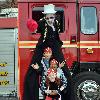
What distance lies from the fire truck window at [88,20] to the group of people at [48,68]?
5.99 ft

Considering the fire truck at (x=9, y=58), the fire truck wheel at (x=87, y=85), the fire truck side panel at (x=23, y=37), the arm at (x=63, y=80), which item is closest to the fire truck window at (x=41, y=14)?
the fire truck side panel at (x=23, y=37)

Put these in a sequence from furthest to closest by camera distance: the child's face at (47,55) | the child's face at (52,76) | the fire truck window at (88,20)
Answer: the fire truck window at (88,20) → the child's face at (47,55) → the child's face at (52,76)

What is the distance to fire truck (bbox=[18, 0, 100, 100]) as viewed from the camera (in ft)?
37.8

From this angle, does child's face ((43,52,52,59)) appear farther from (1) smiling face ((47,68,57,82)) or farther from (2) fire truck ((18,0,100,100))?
(2) fire truck ((18,0,100,100))

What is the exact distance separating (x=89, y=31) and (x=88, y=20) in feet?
0.86

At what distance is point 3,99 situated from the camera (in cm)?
1202

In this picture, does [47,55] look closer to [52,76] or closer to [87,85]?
[52,76]

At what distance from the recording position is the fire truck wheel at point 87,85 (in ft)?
36.6

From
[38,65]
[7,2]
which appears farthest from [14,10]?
[7,2]

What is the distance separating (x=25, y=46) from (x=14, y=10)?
1.73 metres

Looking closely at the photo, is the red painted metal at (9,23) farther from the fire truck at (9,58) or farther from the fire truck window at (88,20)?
the fire truck window at (88,20)

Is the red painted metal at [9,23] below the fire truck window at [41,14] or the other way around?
below

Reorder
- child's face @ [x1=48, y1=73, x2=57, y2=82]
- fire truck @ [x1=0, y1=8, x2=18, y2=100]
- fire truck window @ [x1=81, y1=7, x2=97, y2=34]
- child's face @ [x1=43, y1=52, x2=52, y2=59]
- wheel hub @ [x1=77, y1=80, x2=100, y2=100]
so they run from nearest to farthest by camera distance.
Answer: child's face @ [x1=48, y1=73, x2=57, y2=82], child's face @ [x1=43, y1=52, x2=52, y2=59], wheel hub @ [x1=77, y1=80, x2=100, y2=100], fire truck window @ [x1=81, y1=7, x2=97, y2=34], fire truck @ [x1=0, y1=8, x2=18, y2=100]

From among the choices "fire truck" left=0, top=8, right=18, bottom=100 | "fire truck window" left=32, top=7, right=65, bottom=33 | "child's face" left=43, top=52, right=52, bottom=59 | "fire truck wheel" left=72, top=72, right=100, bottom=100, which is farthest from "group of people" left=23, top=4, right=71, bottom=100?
"fire truck" left=0, top=8, right=18, bottom=100
